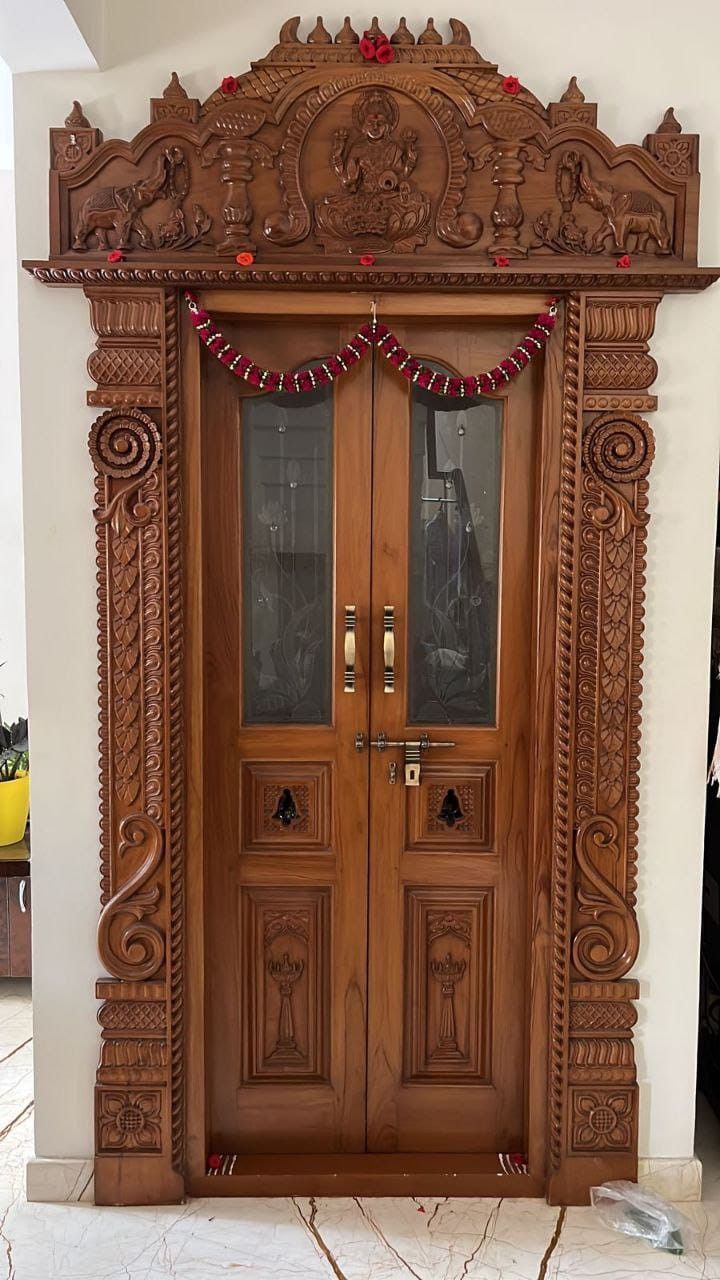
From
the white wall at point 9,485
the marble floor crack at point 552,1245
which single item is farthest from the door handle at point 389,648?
the white wall at point 9,485

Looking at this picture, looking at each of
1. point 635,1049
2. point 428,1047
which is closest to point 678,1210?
point 635,1049

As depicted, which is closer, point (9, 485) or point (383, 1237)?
point (383, 1237)

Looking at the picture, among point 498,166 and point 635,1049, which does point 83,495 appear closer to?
point 498,166

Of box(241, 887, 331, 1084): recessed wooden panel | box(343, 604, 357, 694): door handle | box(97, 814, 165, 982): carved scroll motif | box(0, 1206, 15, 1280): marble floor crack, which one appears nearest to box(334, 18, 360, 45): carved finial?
box(343, 604, 357, 694): door handle

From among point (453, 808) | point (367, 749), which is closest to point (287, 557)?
point (367, 749)

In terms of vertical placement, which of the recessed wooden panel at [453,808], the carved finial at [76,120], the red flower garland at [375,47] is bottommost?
the recessed wooden panel at [453,808]

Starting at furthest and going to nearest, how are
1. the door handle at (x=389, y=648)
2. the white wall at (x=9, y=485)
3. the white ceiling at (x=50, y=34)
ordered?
1. the white wall at (x=9, y=485)
2. the door handle at (x=389, y=648)
3. the white ceiling at (x=50, y=34)

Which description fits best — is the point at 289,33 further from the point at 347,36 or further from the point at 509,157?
the point at 509,157

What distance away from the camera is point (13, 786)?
3418mm

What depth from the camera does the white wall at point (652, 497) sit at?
231 cm

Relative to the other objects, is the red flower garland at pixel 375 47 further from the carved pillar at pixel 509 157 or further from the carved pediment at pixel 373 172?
the carved pillar at pixel 509 157

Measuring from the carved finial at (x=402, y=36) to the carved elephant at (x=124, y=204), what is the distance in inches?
21.8

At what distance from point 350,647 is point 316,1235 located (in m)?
1.41

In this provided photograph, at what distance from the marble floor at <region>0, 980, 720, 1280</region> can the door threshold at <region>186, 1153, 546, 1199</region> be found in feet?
0.08
